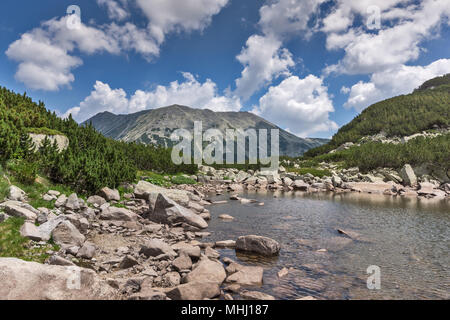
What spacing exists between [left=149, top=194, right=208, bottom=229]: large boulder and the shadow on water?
118 centimetres

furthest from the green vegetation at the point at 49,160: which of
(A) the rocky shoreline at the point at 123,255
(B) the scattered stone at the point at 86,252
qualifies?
(B) the scattered stone at the point at 86,252

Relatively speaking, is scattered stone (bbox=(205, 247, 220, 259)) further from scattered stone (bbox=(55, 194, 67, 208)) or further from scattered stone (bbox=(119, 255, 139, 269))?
scattered stone (bbox=(55, 194, 67, 208))

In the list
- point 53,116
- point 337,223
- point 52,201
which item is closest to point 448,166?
point 337,223

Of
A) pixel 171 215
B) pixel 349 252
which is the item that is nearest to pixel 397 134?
pixel 349 252

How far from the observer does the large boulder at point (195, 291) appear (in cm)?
638

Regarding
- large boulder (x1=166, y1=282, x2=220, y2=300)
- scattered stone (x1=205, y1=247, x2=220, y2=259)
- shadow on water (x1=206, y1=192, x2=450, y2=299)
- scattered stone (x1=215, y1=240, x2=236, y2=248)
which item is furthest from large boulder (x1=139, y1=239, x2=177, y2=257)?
large boulder (x1=166, y1=282, x2=220, y2=300)

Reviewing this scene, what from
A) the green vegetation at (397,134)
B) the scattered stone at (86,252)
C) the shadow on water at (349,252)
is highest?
the green vegetation at (397,134)

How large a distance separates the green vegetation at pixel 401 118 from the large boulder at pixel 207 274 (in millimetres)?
100947

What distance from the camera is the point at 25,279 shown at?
5.43 meters

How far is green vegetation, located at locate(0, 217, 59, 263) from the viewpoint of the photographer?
25.5 ft

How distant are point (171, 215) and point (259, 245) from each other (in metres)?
6.79

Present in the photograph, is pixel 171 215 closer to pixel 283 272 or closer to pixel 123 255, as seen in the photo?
pixel 123 255

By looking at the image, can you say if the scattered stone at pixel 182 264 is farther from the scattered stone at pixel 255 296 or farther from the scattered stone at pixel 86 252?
the scattered stone at pixel 86 252
